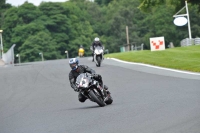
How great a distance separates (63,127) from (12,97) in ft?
31.2

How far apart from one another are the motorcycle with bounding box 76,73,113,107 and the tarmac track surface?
26cm

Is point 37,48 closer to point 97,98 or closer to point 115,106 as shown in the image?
point 97,98

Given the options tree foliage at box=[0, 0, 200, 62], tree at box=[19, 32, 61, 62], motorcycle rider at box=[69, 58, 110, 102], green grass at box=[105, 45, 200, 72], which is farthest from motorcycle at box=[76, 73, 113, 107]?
tree at box=[19, 32, 61, 62]

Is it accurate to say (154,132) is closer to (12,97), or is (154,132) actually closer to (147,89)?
(147,89)

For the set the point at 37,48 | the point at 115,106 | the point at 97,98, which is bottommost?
the point at 115,106

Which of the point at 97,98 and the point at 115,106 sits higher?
the point at 97,98

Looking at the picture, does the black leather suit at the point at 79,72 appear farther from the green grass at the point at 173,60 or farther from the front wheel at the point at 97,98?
the green grass at the point at 173,60

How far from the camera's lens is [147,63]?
105ft

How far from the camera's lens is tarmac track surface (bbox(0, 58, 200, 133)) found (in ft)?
38.2

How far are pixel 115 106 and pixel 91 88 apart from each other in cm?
80

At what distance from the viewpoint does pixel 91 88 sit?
15852mm

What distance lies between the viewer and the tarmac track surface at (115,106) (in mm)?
11641

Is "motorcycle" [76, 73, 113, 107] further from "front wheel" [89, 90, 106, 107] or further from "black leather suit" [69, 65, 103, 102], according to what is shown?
"black leather suit" [69, 65, 103, 102]

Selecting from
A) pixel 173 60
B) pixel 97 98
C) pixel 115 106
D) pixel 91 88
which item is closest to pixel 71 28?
pixel 173 60
